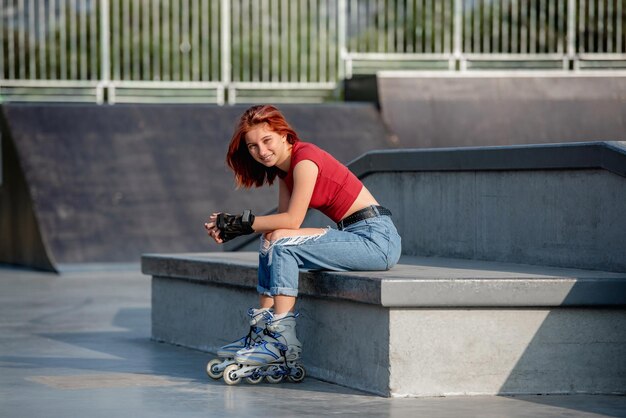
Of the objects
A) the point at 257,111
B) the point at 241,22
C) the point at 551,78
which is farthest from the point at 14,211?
the point at 257,111

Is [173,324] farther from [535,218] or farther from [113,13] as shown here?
[113,13]

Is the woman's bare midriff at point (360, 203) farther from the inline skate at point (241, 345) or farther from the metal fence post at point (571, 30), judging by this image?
the metal fence post at point (571, 30)

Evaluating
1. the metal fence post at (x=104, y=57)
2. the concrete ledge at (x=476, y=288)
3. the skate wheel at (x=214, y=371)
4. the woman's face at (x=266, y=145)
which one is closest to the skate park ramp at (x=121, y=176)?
the metal fence post at (x=104, y=57)

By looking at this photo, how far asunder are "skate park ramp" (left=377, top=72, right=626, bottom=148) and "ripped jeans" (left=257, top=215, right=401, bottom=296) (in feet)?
35.6

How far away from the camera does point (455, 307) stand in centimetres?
650

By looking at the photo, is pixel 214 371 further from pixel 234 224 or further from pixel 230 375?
pixel 234 224

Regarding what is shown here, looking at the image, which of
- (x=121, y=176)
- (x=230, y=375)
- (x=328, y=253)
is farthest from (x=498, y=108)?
(x=230, y=375)

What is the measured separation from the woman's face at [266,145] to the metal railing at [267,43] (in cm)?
1169

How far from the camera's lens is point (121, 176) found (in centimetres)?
1666

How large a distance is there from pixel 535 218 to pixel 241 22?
12.0 meters

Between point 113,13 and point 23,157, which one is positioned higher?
point 113,13

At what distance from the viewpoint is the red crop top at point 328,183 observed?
23.1 ft

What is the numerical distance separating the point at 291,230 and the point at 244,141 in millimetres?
590

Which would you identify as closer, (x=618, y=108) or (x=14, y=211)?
(x=14, y=211)
